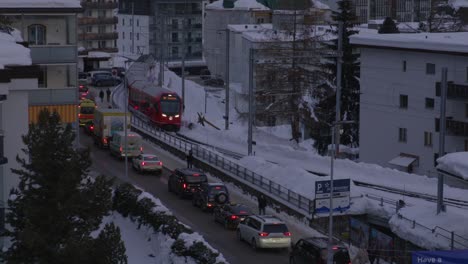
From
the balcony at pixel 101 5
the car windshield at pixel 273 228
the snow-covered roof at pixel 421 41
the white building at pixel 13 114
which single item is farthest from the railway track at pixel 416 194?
the balcony at pixel 101 5

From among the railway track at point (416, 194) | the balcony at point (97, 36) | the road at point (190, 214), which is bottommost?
the road at point (190, 214)

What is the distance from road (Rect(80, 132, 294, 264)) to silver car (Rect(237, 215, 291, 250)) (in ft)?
1.11

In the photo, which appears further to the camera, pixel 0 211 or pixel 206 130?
pixel 206 130

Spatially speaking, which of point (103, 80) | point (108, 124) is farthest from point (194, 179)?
point (103, 80)

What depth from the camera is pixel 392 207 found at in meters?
41.2

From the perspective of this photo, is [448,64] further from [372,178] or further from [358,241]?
[358,241]

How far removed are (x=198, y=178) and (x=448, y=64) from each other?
18.3m

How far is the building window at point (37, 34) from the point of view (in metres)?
40.1

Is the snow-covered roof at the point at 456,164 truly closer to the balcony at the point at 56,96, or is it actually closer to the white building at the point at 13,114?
the balcony at the point at 56,96

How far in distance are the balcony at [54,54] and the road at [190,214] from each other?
26.6 feet

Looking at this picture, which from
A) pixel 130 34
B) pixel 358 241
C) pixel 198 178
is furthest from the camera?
pixel 130 34

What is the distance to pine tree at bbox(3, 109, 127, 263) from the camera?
2078cm

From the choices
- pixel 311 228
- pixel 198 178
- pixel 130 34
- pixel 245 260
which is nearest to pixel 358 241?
pixel 311 228

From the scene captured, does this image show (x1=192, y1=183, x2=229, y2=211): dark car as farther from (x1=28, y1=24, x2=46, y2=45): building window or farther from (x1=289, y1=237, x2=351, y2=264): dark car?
(x1=28, y1=24, x2=46, y2=45): building window
